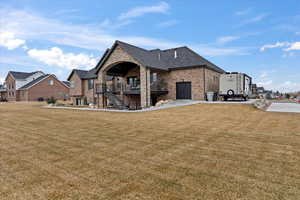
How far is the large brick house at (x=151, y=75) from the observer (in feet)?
58.7

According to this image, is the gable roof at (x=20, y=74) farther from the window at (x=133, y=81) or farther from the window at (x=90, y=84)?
the window at (x=133, y=81)

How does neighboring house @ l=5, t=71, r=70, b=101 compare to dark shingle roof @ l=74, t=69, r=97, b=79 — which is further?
neighboring house @ l=5, t=71, r=70, b=101

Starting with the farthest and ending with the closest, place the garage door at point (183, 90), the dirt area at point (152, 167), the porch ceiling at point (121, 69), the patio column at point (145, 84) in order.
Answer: the porch ceiling at point (121, 69) → the garage door at point (183, 90) → the patio column at point (145, 84) → the dirt area at point (152, 167)

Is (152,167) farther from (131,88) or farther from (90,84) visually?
(90,84)

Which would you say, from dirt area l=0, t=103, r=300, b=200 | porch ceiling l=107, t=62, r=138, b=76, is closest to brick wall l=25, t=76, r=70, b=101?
porch ceiling l=107, t=62, r=138, b=76

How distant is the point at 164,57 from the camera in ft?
76.5

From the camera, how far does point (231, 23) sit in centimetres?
2055

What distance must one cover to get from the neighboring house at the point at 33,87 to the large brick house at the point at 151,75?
94.0ft

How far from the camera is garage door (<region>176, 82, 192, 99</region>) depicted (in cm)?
2020

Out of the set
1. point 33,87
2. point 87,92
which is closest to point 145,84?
point 87,92

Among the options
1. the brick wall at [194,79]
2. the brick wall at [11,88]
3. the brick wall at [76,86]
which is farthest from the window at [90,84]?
the brick wall at [11,88]

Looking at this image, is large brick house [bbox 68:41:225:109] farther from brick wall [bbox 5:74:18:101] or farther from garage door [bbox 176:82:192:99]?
brick wall [bbox 5:74:18:101]

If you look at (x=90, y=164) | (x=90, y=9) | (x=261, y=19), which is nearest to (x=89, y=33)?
(x=90, y=9)

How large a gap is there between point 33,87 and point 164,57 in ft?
122
